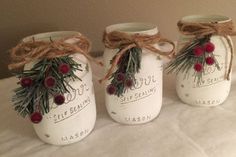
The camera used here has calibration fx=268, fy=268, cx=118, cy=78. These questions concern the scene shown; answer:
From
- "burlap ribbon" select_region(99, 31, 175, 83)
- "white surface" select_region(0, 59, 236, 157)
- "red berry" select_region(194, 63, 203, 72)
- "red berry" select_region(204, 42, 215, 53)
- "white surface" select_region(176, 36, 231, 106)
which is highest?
"burlap ribbon" select_region(99, 31, 175, 83)

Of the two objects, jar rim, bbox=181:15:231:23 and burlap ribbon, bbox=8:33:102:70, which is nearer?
A: burlap ribbon, bbox=8:33:102:70

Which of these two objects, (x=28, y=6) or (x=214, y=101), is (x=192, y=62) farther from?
(x=28, y=6)

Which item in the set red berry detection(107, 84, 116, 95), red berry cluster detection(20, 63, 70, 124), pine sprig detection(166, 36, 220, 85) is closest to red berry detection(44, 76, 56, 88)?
red berry cluster detection(20, 63, 70, 124)

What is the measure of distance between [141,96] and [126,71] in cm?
6

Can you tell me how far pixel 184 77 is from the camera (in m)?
0.54

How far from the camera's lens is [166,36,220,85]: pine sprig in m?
0.50

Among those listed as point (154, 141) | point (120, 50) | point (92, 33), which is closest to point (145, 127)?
point (154, 141)

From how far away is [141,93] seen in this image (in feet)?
1.55

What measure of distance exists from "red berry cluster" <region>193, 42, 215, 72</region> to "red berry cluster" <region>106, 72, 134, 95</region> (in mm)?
136

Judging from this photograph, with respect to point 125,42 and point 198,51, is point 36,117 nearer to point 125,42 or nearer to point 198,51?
point 125,42

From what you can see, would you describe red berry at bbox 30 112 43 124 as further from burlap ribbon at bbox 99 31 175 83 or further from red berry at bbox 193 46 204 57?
red berry at bbox 193 46 204 57

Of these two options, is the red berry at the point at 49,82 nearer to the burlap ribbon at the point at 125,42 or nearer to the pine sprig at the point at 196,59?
the burlap ribbon at the point at 125,42

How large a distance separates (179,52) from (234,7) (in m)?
0.42

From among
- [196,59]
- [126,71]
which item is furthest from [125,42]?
[196,59]
